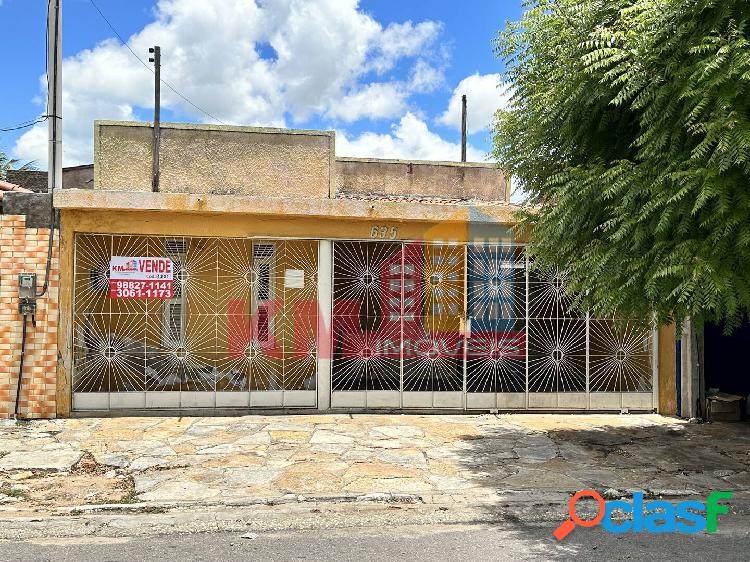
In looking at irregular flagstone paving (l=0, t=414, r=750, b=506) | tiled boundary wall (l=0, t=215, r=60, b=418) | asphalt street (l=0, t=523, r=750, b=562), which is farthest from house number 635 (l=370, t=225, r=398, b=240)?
asphalt street (l=0, t=523, r=750, b=562)

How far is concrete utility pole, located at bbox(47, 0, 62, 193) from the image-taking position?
27.6ft

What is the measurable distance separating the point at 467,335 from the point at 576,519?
4291mm

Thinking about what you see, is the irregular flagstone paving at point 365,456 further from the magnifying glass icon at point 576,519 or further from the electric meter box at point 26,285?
the electric meter box at point 26,285

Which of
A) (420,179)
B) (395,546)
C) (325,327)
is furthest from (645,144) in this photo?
(420,179)

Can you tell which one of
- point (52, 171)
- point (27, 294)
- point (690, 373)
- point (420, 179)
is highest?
point (420, 179)

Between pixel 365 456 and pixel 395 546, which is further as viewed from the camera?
pixel 365 456

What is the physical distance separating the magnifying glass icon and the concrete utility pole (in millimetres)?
7469

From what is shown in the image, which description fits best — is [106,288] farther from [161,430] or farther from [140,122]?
[140,122]

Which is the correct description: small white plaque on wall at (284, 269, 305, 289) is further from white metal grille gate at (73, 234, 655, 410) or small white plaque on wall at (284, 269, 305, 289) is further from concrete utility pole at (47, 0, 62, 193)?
concrete utility pole at (47, 0, 62, 193)

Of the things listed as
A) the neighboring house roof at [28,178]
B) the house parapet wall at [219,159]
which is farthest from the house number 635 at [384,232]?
the neighboring house roof at [28,178]

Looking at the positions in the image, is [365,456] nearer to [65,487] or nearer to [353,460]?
[353,460]

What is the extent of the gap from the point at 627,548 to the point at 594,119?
12.4 feet

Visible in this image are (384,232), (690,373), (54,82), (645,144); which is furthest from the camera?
(384,232)

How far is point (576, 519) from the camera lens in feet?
15.9
